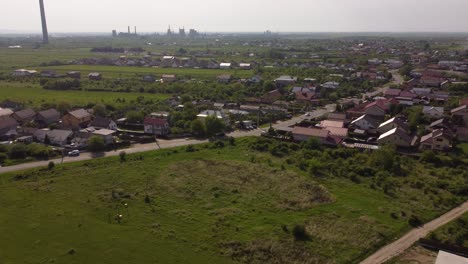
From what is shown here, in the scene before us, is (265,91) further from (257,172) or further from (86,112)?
(257,172)

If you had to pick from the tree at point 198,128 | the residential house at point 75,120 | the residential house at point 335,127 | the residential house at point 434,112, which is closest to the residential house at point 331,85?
the residential house at point 434,112

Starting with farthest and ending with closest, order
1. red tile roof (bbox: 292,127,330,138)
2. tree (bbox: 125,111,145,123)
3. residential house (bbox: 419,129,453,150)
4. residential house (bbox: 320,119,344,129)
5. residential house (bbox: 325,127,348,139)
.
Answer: tree (bbox: 125,111,145,123), residential house (bbox: 320,119,344,129), residential house (bbox: 325,127,348,139), red tile roof (bbox: 292,127,330,138), residential house (bbox: 419,129,453,150)

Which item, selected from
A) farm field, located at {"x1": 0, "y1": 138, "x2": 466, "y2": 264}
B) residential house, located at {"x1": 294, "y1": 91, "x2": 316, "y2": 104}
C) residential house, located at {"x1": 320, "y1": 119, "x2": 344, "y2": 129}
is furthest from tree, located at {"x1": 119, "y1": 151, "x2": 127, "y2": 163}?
residential house, located at {"x1": 294, "y1": 91, "x2": 316, "y2": 104}

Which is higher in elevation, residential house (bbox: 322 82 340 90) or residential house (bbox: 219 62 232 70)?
residential house (bbox: 219 62 232 70)

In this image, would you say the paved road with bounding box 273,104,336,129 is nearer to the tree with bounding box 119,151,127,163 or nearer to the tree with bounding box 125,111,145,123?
the tree with bounding box 125,111,145,123

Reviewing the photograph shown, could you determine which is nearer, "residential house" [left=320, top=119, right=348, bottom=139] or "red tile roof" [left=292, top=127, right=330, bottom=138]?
"red tile roof" [left=292, top=127, right=330, bottom=138]
